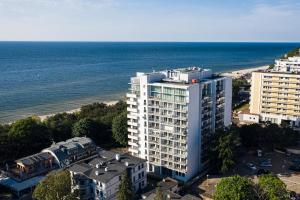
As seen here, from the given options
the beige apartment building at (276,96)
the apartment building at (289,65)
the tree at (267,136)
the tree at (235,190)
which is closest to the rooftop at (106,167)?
the tree at (235,190)

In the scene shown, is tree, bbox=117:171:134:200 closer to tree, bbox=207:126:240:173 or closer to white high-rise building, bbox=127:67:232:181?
white high-rise building, bbox=127:67:232:181

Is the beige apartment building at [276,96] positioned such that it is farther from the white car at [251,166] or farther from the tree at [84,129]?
the tree at [84,129]

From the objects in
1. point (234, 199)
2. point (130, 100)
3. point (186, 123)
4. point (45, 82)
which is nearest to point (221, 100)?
point (186, 123)

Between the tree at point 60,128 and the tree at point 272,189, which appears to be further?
the tree at point 60,128

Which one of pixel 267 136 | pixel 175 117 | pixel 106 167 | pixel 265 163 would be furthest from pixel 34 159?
pixel 267 136

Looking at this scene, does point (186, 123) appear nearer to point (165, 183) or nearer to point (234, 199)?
point (165, 183)

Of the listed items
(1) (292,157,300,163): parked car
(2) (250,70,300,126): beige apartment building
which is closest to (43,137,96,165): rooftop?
(1) (292,157,300,163): parked car
